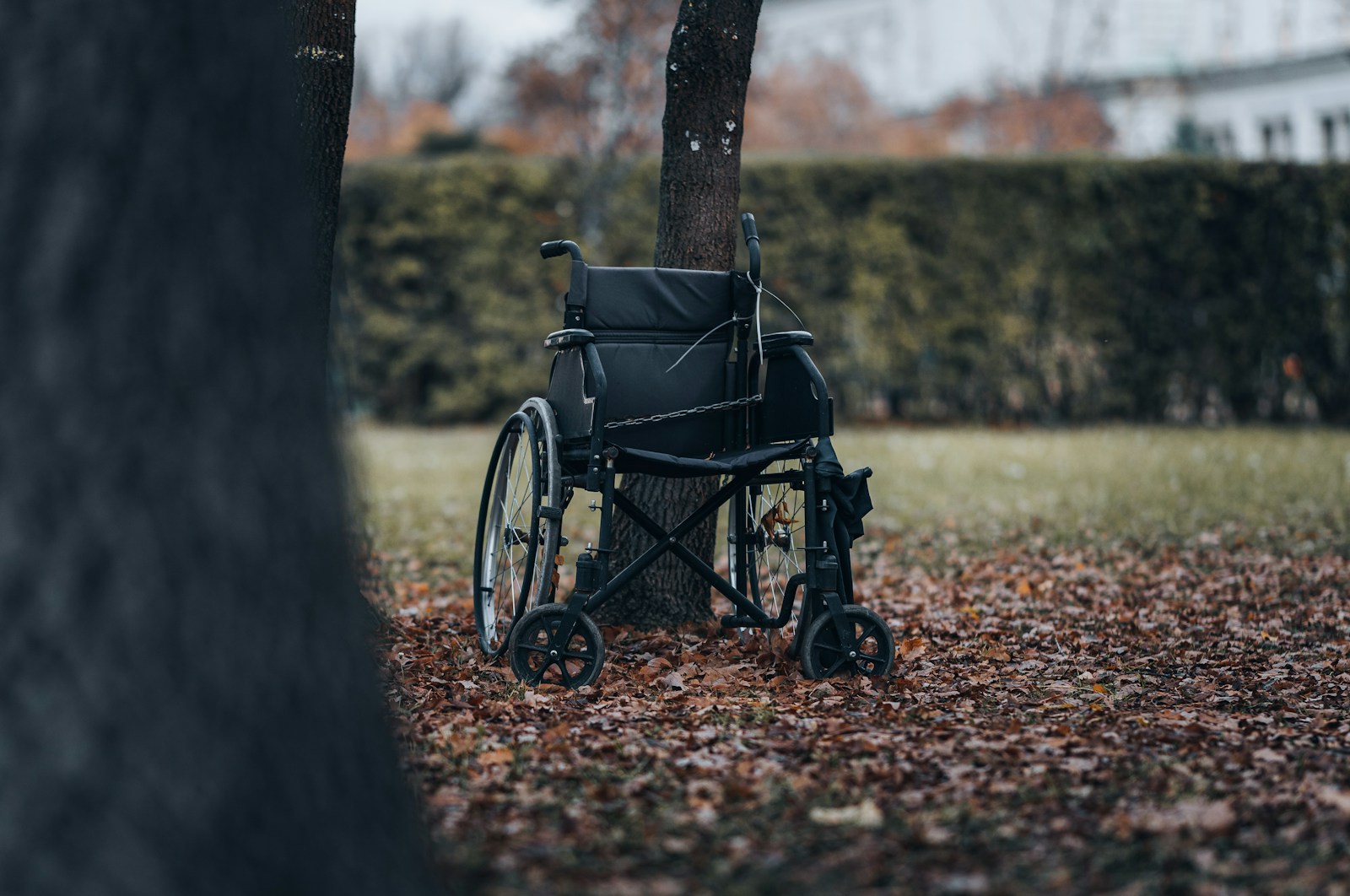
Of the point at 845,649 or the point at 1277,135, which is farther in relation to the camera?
the point at 1277,135

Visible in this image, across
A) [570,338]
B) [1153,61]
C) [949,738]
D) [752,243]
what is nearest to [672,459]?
[570,338]

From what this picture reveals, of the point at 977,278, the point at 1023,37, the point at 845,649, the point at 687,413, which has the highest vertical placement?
the point at 1023,37

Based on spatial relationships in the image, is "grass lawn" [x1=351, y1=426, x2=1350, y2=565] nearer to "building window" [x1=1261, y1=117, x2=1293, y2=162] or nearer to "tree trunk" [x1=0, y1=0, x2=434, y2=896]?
"tree trunk" [x1=0, y1=0, x2=434, y2=896]

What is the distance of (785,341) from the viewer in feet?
14.4

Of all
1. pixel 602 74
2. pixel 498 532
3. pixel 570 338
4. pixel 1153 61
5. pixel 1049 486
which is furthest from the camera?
pixel 1153 61

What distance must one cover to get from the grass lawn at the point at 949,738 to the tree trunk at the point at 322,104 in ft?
2.73

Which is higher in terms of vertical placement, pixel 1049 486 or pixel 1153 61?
pixel 1153 61

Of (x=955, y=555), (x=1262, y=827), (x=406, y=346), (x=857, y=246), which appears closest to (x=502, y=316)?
(x=406, y=346)

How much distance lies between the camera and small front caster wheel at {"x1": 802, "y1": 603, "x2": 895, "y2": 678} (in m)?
4.08

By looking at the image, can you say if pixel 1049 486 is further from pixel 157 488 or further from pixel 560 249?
pixel 157 488

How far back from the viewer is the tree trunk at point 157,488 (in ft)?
6.19

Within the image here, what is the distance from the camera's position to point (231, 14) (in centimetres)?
205

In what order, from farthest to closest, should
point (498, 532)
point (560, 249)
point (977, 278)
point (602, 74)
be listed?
point (602, 74)
point (977, 278)
point (498, 532)
point (560, 249)

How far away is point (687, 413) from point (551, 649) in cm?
91
